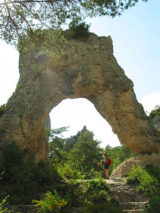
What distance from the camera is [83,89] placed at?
15523mm

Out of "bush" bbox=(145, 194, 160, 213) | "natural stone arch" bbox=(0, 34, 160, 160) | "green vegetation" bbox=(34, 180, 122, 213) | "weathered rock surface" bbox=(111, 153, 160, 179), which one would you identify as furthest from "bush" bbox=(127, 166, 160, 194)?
"natural stone arch" bbox=(0, 34, 160, 160)

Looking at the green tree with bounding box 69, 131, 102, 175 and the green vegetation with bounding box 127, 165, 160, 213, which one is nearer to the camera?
the green vegetation with bounding box 127, 165, 160, 213

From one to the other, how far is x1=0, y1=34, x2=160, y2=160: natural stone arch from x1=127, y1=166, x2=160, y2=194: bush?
397 cm

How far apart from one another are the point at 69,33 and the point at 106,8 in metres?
8.72

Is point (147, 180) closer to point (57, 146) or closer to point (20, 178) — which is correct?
point (20, 178)

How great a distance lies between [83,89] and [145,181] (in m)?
8.66

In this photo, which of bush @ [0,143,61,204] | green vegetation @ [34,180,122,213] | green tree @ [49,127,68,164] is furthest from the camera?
green tree @ [49,127,68,164]

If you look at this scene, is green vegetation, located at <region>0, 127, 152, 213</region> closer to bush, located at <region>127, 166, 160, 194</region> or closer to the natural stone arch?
bush, located at <region>127, 166, 160, 194</region>

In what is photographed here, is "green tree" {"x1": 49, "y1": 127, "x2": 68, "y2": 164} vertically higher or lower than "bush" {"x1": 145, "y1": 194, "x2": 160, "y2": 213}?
higher

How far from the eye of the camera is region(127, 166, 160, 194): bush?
8584mm

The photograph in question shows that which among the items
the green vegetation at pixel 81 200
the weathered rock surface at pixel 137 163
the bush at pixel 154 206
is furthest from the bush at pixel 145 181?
the bush at pixel 154 206

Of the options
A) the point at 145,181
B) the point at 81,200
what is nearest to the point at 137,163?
the point at 145,181

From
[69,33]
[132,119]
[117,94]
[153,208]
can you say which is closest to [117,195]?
[153,208]

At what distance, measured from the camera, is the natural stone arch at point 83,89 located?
13086 millimetres
